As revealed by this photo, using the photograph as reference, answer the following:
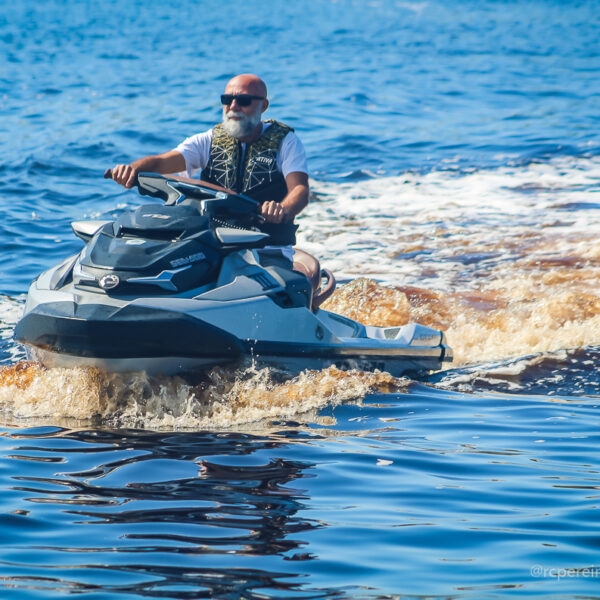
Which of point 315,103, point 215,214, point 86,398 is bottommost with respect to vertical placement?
point 86,398

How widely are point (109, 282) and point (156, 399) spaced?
0.66 m

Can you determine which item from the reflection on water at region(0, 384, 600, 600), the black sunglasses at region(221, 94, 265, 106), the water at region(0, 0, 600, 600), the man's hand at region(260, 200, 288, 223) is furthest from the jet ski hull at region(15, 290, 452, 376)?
the black sunglasses at region(221, 94, 265, 106)

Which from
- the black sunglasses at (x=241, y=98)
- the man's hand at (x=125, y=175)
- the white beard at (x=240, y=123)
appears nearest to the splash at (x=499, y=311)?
the white beard at (x=240, y=123)

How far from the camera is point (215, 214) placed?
534 centimetres

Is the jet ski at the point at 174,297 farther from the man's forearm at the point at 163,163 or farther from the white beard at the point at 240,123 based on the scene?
the white beard at the point at 240,123

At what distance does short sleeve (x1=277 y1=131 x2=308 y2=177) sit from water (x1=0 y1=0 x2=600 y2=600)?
4.17 feet

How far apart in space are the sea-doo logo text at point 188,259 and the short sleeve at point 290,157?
1.17m

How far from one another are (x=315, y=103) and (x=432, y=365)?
14265 mm

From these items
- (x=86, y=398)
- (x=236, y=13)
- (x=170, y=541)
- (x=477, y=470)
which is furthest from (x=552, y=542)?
(x=236, y=13)

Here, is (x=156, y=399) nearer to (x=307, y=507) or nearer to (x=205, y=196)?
(x=205, y=196)

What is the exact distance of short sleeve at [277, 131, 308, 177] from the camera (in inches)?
234

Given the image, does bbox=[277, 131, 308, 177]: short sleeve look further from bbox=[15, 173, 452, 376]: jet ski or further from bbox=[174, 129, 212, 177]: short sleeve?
bbox=[15, 173, 452, 376]: jet ski

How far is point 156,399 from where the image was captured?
5020mm

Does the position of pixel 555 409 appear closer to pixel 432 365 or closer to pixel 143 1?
pixel 432 365
